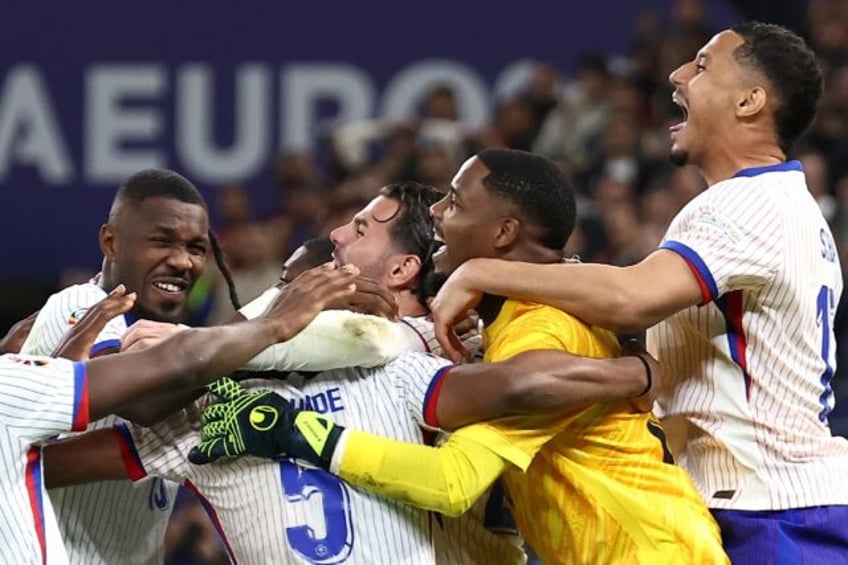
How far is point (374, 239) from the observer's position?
4.60 metres

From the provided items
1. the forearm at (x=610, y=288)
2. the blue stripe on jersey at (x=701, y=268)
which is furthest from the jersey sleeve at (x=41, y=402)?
the blue stripe on jersey at (x=701, y=268)

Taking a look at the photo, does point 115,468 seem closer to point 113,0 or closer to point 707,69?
point 707,69

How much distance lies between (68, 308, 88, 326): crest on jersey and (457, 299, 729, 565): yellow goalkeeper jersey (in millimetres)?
1051

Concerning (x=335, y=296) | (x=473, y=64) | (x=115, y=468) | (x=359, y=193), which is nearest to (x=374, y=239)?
(x=335, y=296)

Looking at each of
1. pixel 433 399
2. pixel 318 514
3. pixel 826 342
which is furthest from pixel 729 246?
pixel 318 514

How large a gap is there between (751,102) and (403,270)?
0.99 metres

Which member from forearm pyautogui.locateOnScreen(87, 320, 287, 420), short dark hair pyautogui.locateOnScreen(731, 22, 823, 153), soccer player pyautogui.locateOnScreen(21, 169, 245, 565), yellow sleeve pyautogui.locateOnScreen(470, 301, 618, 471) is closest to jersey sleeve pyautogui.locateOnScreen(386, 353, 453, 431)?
yellow sleeve pyautogui.locateOnScreen(470, 301, 618, 471)

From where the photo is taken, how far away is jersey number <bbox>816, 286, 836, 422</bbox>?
4254 mm

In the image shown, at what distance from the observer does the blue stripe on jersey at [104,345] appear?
421cm

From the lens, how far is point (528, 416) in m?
3.98

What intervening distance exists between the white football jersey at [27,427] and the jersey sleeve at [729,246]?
1421 millimetres

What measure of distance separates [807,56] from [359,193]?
615 cm

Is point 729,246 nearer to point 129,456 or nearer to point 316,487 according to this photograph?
point 316,487

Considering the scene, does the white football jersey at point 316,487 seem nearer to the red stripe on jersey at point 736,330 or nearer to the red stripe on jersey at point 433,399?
the red stripe on jersey at point 433,399
